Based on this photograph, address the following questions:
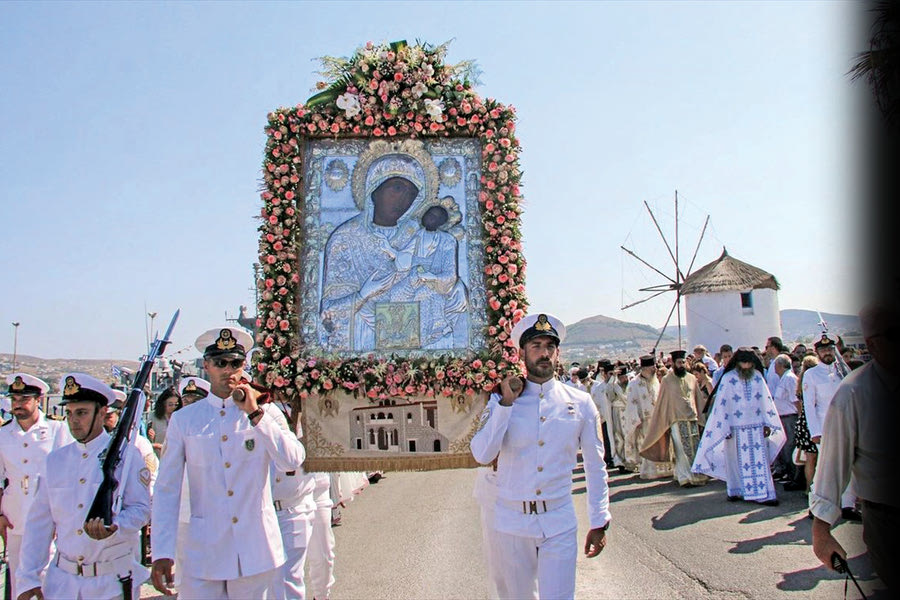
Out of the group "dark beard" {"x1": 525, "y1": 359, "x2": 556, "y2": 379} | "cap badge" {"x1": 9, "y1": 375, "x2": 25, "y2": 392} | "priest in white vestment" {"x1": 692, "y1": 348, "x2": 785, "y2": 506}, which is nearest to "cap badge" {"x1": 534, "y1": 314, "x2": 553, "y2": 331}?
"dark beard" {"x1": 525, "y1": 359, "x2": 556, "y2": 379}

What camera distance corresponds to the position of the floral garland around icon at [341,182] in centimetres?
640

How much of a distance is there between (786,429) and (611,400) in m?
5.07

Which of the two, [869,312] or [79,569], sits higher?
[869,312]

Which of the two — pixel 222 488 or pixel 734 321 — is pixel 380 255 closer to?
pixel 222 488

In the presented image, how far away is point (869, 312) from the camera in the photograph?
12.9 ft

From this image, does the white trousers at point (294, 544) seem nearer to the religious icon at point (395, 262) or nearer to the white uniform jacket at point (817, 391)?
the religious icon at point (395, 262)

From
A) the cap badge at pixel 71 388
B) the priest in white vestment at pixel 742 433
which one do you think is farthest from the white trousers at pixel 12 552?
the priest in white vestment at pixel 742 433

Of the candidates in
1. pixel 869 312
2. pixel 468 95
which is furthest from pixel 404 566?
pixel 869 312

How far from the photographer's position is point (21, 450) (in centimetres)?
718

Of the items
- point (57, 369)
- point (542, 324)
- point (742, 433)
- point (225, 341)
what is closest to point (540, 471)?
point (542, 324)

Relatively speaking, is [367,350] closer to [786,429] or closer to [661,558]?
[661,558]

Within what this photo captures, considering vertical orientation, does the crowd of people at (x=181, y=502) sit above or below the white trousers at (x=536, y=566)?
above

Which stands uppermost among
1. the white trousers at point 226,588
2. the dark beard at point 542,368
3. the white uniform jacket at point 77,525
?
the dark beard at point 542,368

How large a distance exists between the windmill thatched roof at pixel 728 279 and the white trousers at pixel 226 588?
150 feet
